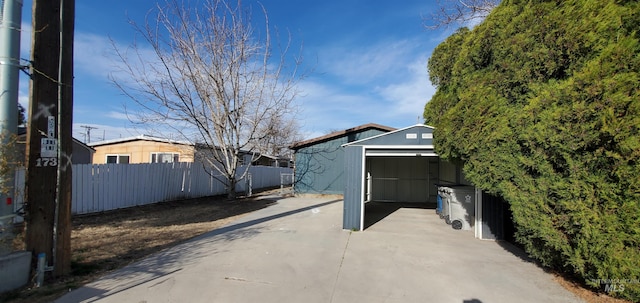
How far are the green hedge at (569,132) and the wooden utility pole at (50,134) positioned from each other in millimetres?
6135

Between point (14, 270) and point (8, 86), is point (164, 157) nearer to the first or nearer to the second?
point (8, 86)

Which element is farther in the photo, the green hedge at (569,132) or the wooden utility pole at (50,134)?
the wooden utility pole at (50,134)

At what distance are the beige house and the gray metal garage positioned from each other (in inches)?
422

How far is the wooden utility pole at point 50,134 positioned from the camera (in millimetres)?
3949

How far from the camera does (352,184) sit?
24.4 ft

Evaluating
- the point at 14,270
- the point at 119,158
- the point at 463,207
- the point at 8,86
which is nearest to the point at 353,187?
the point at 463,207

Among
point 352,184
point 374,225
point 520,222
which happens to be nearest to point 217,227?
point 352,184

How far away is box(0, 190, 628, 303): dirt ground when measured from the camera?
3.82 metres

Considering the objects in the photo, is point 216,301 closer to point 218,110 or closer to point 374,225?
point 374,225

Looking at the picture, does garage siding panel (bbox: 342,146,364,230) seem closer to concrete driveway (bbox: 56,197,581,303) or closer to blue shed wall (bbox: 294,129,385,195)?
concrete driveway (bbox: 56,197,581,303)

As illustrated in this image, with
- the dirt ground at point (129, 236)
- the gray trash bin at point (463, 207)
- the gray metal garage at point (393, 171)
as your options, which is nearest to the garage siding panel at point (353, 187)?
the gray metal garage at point (393, 171)

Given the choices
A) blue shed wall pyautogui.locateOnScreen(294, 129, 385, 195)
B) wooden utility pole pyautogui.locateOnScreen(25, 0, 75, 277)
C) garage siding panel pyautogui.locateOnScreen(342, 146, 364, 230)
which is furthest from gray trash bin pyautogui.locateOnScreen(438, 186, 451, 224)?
wooden utility pole pyautogui.locateOnScreen(25, 0, 75, 277)

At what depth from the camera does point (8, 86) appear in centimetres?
383

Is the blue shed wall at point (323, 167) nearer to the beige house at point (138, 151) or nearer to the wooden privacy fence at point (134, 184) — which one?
the wooden privacy fence at point (134, 184)
